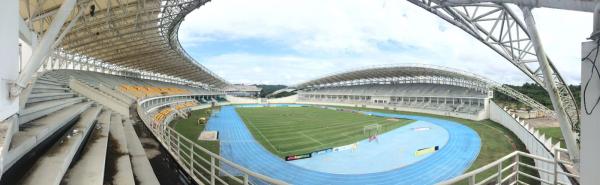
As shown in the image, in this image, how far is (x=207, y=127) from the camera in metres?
25.8

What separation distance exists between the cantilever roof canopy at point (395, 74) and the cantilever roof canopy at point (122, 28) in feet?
83.0

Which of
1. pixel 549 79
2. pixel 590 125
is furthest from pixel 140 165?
pixel 549 79

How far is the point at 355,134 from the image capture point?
24.4m

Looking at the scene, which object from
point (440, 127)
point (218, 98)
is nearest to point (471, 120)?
point (440, 127)

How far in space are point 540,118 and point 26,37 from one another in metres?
42.4

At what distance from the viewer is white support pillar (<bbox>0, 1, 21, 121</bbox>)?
242cm

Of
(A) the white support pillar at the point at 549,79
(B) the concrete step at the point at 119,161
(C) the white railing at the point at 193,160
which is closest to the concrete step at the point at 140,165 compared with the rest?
(B) the concrete step at the point at 119,161

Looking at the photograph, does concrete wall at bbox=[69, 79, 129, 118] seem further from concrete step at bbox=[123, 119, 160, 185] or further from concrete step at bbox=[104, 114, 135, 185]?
concrete step at bbox=[123, 119, 160, 185]

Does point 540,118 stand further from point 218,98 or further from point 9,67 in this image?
point 218,98

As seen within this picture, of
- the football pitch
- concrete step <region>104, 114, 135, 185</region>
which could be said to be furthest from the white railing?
the football pitch

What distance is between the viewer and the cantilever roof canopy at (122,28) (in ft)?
39.9

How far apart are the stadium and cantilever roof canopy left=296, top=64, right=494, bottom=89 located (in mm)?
361

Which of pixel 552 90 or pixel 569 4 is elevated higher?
pixel 569 4

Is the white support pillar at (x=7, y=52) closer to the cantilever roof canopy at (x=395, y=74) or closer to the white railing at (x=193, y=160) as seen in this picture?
the white railing at (x=193, y=160)
